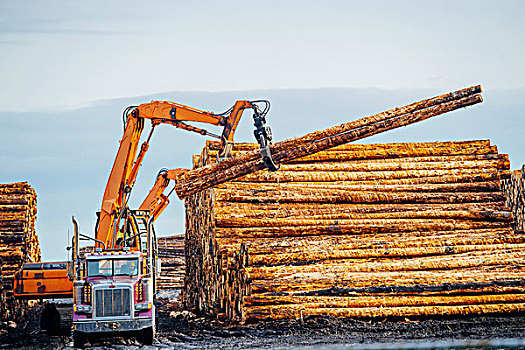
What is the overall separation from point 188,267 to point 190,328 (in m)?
6.89

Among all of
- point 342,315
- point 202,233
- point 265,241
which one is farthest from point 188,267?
point 342,315

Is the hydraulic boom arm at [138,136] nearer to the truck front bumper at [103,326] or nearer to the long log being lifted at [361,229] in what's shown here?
the long log being lifted at [361,229]

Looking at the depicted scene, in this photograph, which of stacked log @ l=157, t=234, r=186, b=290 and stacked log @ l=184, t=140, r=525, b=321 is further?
stacked log @ l=157, t=234, r=186, b=290

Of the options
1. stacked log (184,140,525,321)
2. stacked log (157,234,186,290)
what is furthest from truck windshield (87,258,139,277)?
stacked log (157,234,186,290)

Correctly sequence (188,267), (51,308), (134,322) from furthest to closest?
(188,267), (51,308), (134,322)

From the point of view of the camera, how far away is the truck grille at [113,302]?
47.9 feet

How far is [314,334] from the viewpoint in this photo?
1530cm

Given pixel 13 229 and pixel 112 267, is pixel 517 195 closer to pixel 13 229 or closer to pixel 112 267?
pixel 112 267

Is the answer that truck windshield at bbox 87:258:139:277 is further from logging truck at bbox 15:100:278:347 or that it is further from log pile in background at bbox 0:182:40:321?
log pile in background at bbox 0:182:40:321

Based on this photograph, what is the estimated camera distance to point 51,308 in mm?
18953

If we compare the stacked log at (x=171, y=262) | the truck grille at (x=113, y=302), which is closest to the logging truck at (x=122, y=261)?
the truck grille at (x=113, y=302)

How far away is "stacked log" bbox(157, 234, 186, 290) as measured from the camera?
36438 mm

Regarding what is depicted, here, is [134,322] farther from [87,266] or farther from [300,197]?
[300,197]

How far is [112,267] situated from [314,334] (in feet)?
15.1
